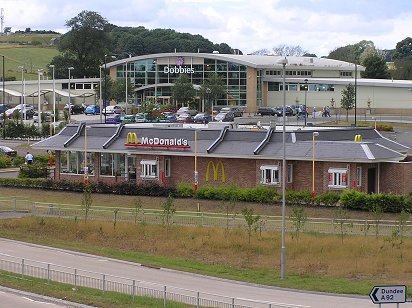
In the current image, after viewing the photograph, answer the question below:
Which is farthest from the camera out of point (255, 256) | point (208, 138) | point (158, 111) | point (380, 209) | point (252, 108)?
point (252, 108)

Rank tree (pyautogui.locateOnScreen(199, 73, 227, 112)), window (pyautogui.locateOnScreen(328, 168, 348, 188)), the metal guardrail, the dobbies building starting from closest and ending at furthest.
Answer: the metal guardrail, window (pyautogui.locateOnScreen(328, 168, 348, 188)), the dobbies building, tree (pyautogui.locateOnScreen(199, 73, 227, 112))

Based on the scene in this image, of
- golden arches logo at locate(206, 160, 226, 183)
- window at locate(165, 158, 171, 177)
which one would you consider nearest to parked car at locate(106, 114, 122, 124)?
window at locate(165, 158, 171, 177)

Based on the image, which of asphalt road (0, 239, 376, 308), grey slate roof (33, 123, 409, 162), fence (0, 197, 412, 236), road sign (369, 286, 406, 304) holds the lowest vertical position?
asphalt road (0, 239, 376, 308)

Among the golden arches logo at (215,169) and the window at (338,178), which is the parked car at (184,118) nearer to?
the golden arches logo at (215,169)

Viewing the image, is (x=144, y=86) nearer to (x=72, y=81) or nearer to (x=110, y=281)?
(x=72, y=81)

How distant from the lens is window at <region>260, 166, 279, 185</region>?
60.6m

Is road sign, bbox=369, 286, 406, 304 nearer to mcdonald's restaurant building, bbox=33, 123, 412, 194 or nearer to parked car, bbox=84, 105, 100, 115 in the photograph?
mcdonald's restaurant building, bbox=33, 123, 412, 194

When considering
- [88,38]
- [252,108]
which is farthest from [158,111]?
[88,38]

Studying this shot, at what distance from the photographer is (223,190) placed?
198ft

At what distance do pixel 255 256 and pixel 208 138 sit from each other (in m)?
21.4

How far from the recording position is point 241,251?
46031mm

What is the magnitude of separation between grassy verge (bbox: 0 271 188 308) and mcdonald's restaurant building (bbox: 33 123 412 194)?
85.3 ft

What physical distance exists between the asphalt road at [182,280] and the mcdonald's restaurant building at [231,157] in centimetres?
1903

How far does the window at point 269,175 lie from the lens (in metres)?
60.6
